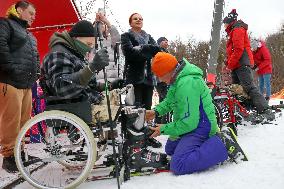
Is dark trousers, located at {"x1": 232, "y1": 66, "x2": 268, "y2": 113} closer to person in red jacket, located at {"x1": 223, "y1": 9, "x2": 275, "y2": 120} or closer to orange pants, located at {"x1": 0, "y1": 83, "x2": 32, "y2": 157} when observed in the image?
person in red jacket, located at {"x1": 223, "y1": 9, "x2": 275, "y2": 120}

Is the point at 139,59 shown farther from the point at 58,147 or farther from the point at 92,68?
the point at 58,147

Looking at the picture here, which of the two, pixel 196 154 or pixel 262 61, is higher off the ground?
pixel 262 61

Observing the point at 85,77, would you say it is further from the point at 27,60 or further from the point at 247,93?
the point at 247,93

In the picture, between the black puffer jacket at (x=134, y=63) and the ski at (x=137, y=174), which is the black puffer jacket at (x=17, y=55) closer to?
the black puffer jacket at (x=134, y=63)

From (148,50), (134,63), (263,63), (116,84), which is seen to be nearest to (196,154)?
(116,84)

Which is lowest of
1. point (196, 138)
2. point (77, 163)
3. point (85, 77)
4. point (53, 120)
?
point (77, 163)

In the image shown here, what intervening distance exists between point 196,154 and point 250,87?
9.16 ft

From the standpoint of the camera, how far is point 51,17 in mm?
7090

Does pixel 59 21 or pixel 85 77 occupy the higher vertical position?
pixel 59 21

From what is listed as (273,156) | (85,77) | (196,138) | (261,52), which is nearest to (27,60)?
(85,77)

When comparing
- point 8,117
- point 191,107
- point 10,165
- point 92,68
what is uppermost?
point 92,68

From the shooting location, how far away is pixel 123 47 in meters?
4.96

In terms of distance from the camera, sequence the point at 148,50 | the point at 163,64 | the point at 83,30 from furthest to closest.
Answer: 1. the point at 148,50
2. the point at 163,64
3. the point at 83,30

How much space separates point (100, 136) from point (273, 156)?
1762 mm
